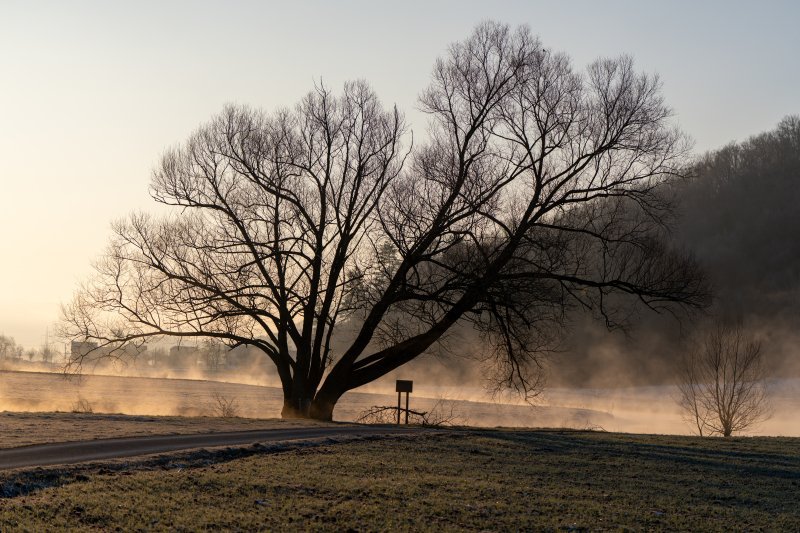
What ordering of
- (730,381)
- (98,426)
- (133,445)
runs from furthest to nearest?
(730,381), (98,426), (133,445)

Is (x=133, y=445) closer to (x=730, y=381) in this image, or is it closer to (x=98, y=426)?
(x=98, y=426)

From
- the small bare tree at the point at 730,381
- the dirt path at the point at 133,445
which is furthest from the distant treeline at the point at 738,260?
the dirt path at the point at 133,445

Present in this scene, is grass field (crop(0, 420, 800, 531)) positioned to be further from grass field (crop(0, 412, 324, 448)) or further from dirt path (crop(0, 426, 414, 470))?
grass field (crop(0, 412, 324, 448))

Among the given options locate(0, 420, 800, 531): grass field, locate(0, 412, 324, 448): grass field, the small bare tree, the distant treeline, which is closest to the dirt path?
locate(0, 412, 324, 448): grass field

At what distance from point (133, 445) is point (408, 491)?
6.35 m

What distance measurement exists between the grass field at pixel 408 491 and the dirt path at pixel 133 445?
3.10ft

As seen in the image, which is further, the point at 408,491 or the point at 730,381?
the point at 730,381

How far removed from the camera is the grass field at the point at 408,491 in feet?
38.2

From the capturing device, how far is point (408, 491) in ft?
45.8

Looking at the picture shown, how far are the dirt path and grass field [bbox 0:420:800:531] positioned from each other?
0.94 meters

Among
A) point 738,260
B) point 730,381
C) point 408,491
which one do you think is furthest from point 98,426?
point 738,260

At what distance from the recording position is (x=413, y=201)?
98.7ft

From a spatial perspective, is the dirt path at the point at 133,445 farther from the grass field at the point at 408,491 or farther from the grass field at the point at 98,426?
the grass field at the point at 408,491

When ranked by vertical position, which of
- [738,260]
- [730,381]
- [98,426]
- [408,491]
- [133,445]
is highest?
[738,260]
